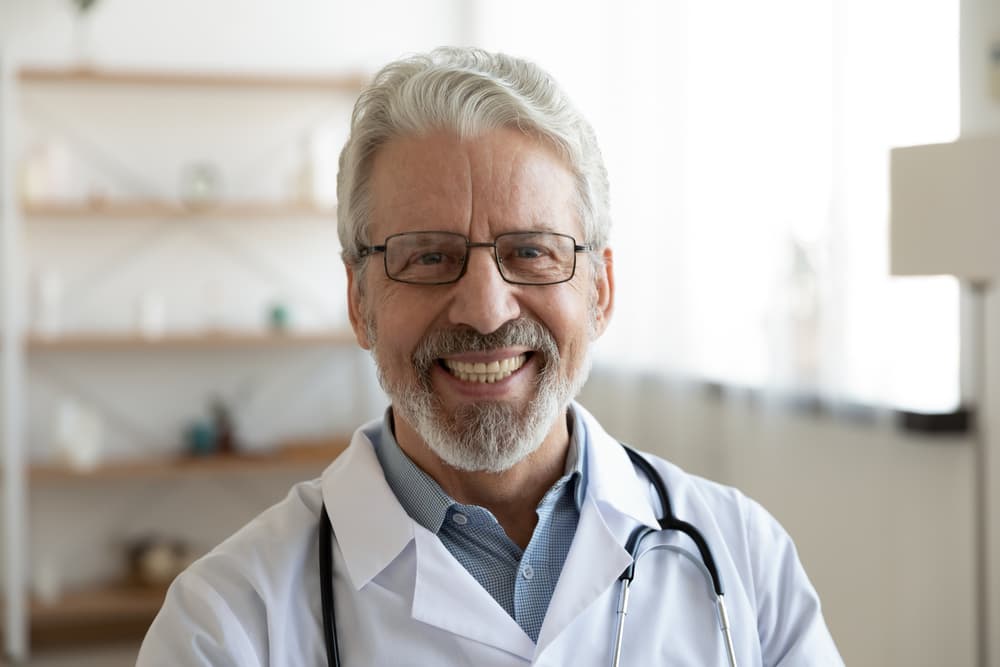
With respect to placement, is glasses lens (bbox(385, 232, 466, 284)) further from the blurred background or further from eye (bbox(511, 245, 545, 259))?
the blurred background

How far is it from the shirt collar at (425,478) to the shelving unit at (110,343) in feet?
8.80

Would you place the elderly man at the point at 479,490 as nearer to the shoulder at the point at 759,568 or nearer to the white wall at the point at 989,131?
the shoulder at the point at 759,568

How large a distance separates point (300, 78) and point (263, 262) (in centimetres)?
76

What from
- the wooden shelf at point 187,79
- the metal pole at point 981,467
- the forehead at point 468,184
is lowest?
the metal pole at point 981,467

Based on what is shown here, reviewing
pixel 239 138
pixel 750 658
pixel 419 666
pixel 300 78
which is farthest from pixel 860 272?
pixel 239 138

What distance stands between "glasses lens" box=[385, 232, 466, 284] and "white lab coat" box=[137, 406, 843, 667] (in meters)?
0.25

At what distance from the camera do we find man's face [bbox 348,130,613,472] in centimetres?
126

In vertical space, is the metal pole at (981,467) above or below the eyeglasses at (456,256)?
below

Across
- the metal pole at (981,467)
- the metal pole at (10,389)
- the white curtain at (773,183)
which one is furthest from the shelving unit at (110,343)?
the metal pole at (981,467)

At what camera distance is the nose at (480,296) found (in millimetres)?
1244

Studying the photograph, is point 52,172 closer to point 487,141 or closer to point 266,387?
point 266,387

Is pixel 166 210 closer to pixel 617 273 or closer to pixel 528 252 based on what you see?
pixel 617 273

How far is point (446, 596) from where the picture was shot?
3.98ft

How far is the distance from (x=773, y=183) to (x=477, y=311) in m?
1.63
